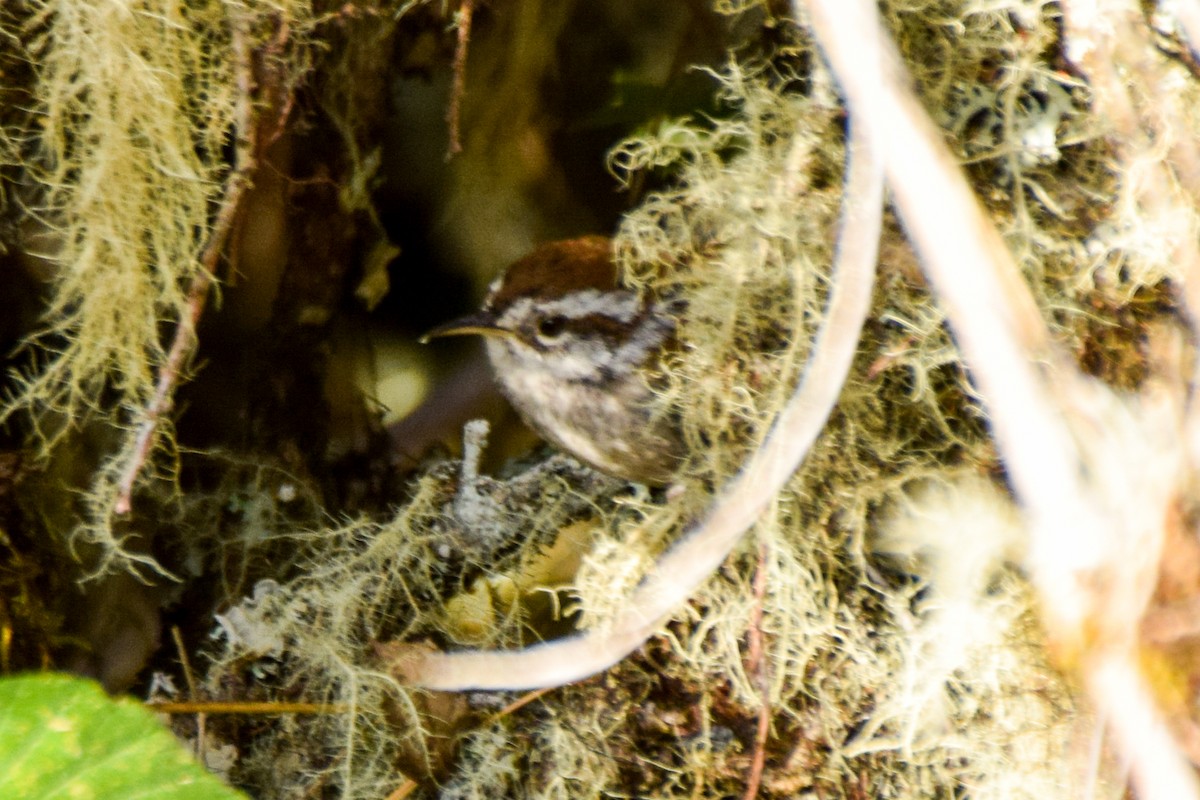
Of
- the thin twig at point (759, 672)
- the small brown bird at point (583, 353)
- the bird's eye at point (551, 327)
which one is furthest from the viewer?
the bird's eye at point (551, 327)

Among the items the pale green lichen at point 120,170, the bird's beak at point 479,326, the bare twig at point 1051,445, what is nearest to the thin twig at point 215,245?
the pale green lichen at point 120,170

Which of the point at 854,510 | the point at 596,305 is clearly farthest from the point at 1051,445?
the point at 596,305

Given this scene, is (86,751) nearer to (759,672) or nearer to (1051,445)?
(759,672)

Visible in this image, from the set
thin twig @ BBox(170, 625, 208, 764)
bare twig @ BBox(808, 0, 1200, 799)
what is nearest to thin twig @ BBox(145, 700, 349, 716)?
thin twig @ BBox(170, 625, 208, 764)

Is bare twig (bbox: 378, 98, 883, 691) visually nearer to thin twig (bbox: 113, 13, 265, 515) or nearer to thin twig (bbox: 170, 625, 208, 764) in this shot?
thin twig (bbox: 170, 625, 208, 764)

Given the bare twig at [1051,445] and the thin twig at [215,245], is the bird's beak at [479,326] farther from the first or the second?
the bare twig at [1051,445]

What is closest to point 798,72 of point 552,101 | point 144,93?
point 552,101
